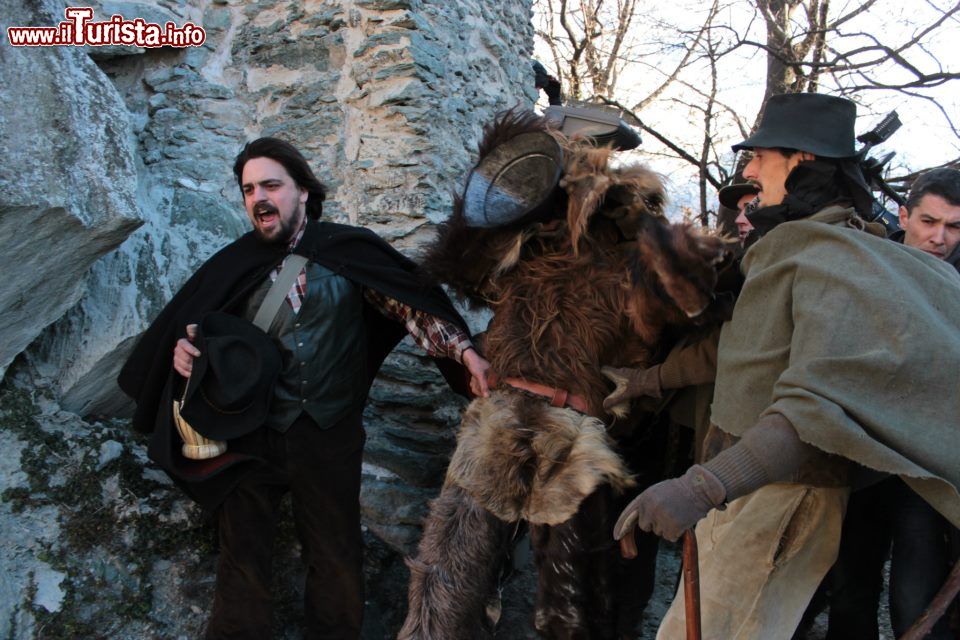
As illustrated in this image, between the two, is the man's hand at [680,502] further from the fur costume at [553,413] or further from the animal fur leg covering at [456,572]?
the animal fur leg covering at [456,572]

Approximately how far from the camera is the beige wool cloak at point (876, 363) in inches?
64.4

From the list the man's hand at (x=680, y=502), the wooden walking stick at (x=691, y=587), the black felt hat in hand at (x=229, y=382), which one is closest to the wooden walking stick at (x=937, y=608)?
the wooden walking stick at (x=691, y=587)

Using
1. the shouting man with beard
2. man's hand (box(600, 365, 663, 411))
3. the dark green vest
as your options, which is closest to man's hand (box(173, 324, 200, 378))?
the shouting man with beard

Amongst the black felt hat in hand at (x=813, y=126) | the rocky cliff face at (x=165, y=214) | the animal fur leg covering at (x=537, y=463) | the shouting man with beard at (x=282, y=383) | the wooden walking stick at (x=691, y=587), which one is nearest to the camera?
the wooden walking stick at (x=691, y=587)

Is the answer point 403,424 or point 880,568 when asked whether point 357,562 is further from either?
point 880,568

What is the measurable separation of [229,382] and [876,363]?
6.36 feet

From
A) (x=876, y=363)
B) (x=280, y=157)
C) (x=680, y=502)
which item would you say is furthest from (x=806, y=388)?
(x=280, y=157)

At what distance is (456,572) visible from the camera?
2.34 metres

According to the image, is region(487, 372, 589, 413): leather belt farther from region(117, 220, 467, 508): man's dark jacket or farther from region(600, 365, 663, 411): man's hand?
region(117, 220, 467, 508): man's dark jacket

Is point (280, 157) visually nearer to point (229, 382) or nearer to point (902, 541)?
point (229, 382)

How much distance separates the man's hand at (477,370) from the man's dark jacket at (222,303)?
0.17 metres

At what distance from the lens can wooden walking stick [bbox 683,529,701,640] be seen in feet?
5.90

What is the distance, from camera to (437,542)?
7.87 feet

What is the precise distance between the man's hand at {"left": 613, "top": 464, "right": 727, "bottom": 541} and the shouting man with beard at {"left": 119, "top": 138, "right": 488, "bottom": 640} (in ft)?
2.99
